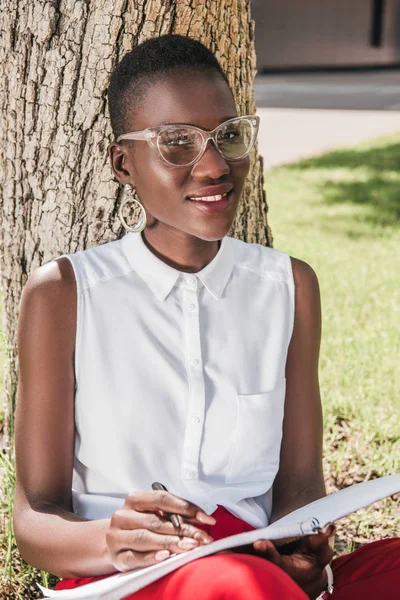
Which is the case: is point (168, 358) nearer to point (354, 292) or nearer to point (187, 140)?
point (187, 140)

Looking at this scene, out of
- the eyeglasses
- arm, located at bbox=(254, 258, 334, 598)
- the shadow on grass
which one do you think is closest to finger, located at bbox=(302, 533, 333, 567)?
arm, located at bbox=(254, 258, 334, 598)

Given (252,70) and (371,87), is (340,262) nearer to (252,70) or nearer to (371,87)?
(252,70)

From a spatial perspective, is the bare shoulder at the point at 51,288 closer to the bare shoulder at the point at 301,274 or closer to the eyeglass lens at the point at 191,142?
the eyeglass lens at the point at 191,142

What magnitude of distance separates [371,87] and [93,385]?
1679cm

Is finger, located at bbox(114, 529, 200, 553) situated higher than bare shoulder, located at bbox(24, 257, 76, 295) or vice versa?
bare shoulder, located at bbox(24, 257, 76, 295)

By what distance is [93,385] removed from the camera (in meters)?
2.06

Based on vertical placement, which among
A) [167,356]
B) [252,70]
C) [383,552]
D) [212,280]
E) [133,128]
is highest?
[252,70]

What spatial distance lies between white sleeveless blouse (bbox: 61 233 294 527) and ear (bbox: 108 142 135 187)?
138mm

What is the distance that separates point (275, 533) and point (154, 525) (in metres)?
0.23

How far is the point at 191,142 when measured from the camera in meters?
2.03

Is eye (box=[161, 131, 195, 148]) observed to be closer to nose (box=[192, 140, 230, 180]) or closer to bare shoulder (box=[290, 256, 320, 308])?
nose (box=[192, 140, 230, 180])

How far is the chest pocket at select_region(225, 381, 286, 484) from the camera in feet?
6.94

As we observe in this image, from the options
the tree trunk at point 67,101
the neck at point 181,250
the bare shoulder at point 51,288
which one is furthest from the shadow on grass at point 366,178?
the bare shoulder at point 51,288

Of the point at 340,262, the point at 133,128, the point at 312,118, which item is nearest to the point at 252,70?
the point at 133,128
